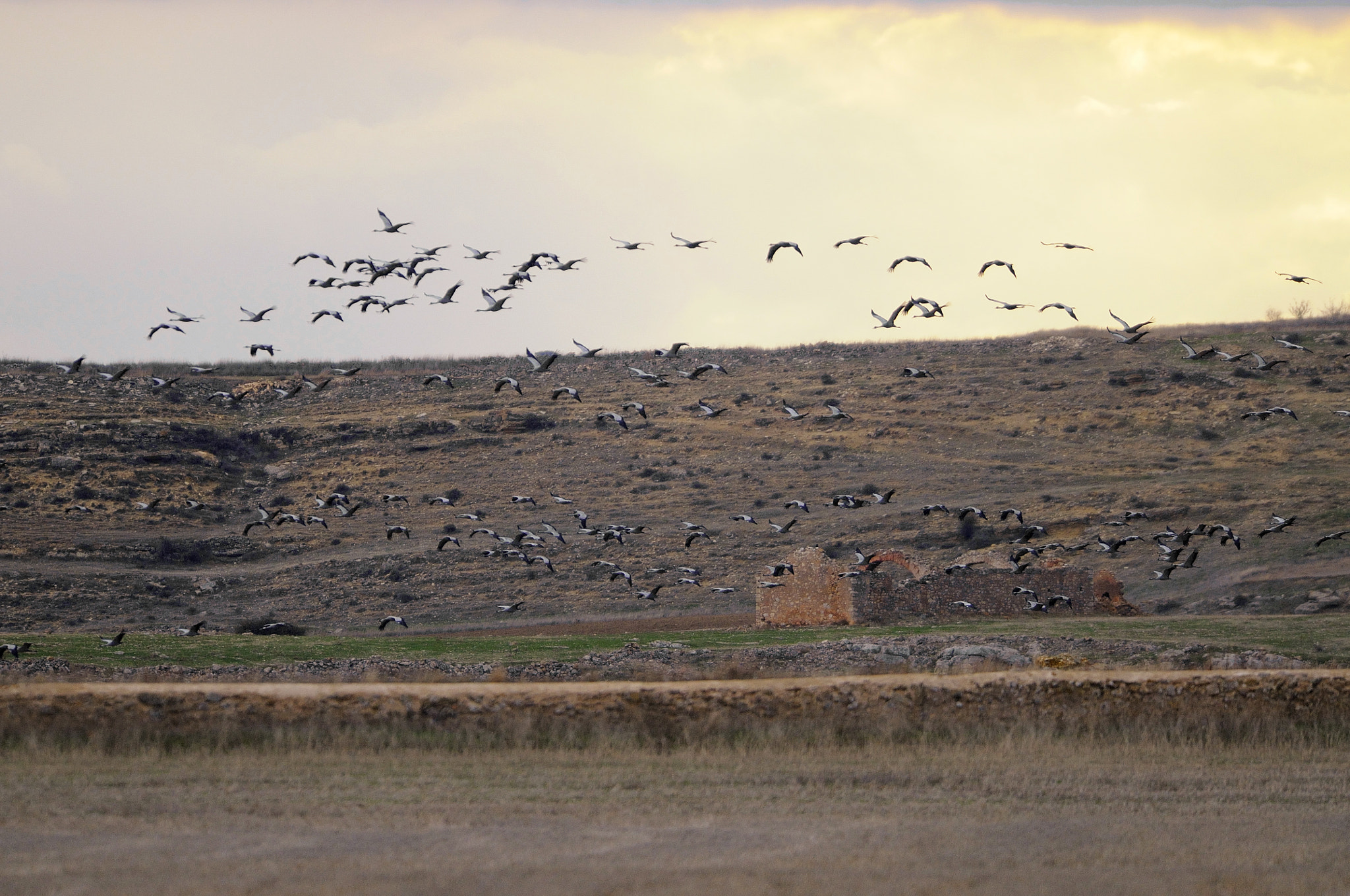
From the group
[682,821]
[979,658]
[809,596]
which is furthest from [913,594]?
[682,821]

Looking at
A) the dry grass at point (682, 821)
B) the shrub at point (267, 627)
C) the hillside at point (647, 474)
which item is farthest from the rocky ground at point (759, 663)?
the shrub at point (267, 627)

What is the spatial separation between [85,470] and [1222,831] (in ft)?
217

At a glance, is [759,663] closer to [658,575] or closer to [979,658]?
[979,658]

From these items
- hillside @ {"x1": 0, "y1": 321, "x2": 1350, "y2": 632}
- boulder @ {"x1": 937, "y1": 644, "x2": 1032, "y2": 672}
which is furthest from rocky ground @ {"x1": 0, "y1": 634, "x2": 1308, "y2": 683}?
hillside @ {"x1": 0, "y1": 321, "x2": 1350, "y2": 632}

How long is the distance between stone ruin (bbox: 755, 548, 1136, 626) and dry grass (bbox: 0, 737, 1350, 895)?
2223cm

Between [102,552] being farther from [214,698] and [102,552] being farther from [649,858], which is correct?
[649,858]

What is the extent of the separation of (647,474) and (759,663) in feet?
138

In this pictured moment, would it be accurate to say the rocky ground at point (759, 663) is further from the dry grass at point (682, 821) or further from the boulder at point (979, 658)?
the dry grass at point (682, 821)

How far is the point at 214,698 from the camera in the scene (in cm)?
1877

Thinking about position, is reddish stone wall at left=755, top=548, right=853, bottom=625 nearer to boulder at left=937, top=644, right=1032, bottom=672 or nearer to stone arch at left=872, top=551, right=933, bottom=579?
stone arch at left=872, top=551, right=933, bottom=579

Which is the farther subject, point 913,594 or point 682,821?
point 913,594

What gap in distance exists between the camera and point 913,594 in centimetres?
4288

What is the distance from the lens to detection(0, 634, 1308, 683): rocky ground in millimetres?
25078

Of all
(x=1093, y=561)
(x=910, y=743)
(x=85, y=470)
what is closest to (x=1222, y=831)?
(x=910, y=743)
